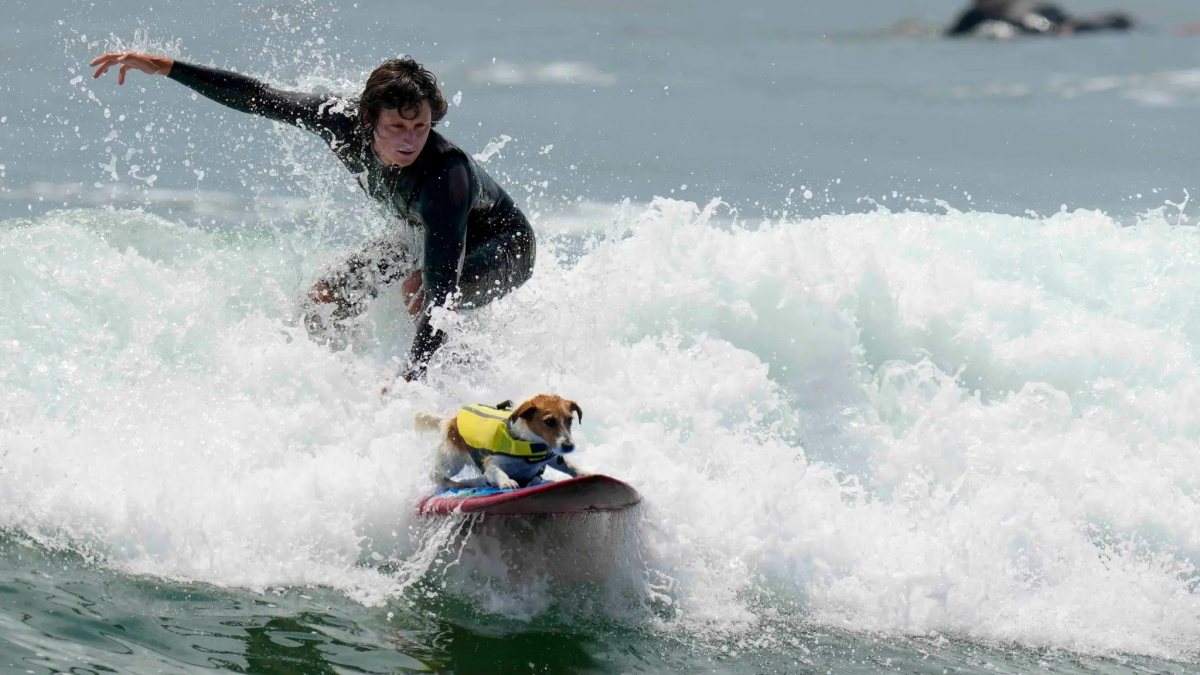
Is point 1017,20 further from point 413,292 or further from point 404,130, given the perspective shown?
point 404,130

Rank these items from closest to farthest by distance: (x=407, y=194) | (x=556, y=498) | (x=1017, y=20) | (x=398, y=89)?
1. (x=556, y=498)
2. (x=398, y=89)
3. (x=407, y=194)
4. (x=1017, y=20)

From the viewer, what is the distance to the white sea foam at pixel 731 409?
17.5ft

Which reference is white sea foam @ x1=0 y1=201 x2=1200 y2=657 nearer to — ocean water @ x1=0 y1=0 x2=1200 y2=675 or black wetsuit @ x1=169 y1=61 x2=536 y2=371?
ocean water @ x1=0 y1=0 x2=1200 y2=675

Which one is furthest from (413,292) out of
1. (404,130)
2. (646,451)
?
(646,451)

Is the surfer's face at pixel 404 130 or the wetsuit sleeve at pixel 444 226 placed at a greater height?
the surfer's face at pixel 404 130

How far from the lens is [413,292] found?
605cm

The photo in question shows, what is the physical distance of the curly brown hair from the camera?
5406mm

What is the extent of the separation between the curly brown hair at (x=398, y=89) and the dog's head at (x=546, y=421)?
1.39m

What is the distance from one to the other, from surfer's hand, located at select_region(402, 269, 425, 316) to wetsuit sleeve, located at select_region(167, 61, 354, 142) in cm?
68

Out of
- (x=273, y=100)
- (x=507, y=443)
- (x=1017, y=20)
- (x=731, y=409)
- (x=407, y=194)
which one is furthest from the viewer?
(x=1017, y=20)

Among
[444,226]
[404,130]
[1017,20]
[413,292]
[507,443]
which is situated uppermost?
[1017,20]

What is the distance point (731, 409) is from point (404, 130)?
236 centimetres

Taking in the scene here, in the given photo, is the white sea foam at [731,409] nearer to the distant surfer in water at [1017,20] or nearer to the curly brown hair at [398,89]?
the curly brown hair at [398,89]

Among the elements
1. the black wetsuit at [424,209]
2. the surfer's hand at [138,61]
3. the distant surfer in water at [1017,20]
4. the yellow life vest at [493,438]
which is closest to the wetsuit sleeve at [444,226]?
the black wetsuit at [424,209]
